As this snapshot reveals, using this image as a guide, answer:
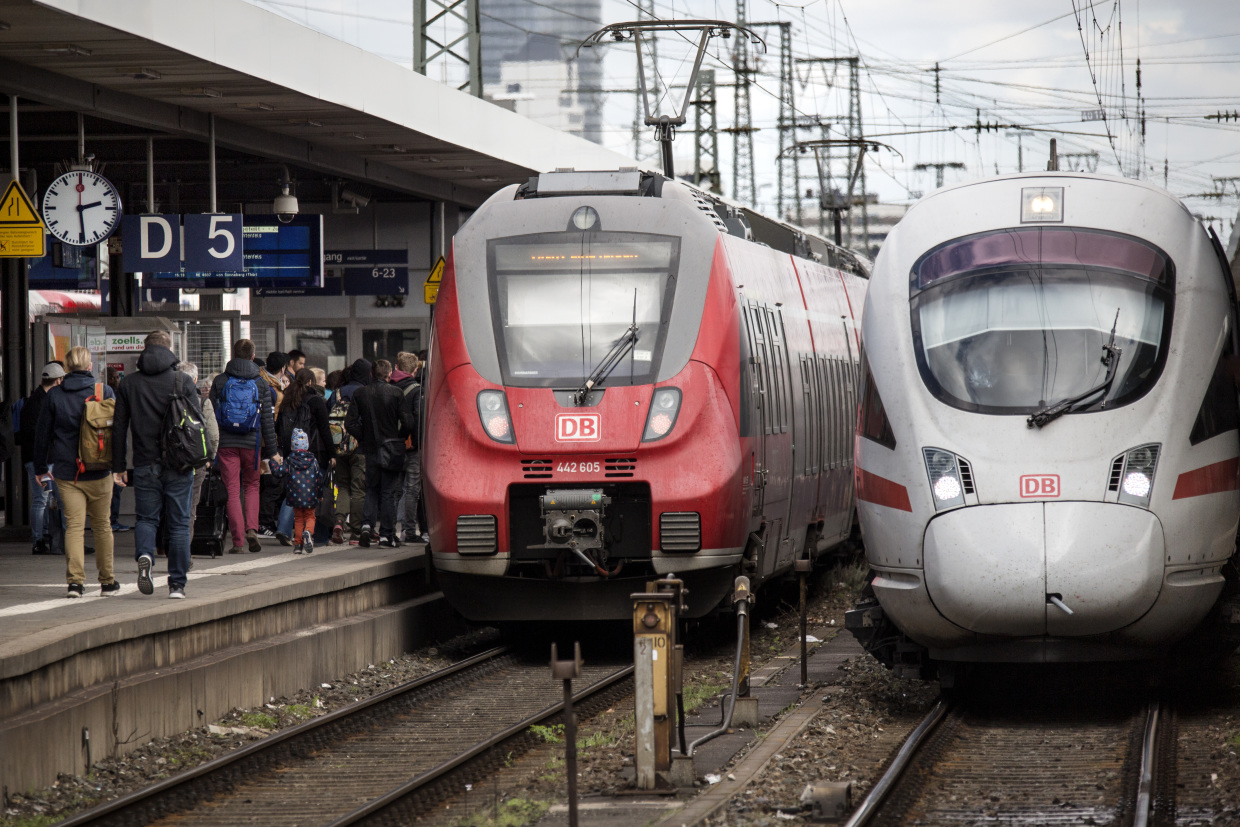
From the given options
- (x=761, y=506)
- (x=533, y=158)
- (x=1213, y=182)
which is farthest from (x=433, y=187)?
(x=1213, y=182)

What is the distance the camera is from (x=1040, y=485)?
29.8 feet

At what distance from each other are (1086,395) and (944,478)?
0.90 metres

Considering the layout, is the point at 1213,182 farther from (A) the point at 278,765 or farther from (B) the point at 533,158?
(A) the point at 278,765

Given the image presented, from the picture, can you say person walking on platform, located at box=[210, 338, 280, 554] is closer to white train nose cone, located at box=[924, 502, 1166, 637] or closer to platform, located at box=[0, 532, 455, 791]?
platform, located at box=[0, 532, 455, 791]

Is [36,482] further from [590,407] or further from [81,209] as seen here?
[590,407]

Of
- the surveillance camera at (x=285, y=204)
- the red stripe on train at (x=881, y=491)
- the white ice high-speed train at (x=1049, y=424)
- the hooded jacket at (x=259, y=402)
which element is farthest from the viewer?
the surveillance camera at (x=285, y=204)

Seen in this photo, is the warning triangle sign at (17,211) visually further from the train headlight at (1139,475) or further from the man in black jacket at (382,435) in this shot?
the train headlight at (1139,475)

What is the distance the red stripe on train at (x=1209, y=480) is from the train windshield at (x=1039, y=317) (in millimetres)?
523

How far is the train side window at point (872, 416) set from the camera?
32.2 ft

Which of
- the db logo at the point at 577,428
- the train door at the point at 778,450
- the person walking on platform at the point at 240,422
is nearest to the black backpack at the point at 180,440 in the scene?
the db logo at the point at 577,428

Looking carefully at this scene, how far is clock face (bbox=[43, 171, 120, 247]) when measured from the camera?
15250 millimetres

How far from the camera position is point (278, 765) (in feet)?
30.5

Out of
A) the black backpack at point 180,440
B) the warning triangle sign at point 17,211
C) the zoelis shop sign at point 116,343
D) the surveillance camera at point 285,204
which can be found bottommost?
the black backpack at point 180,440

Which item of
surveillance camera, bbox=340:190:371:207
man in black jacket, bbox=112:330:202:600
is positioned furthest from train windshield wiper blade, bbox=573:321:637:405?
surveillance camera, bbox=340:190:371:207
